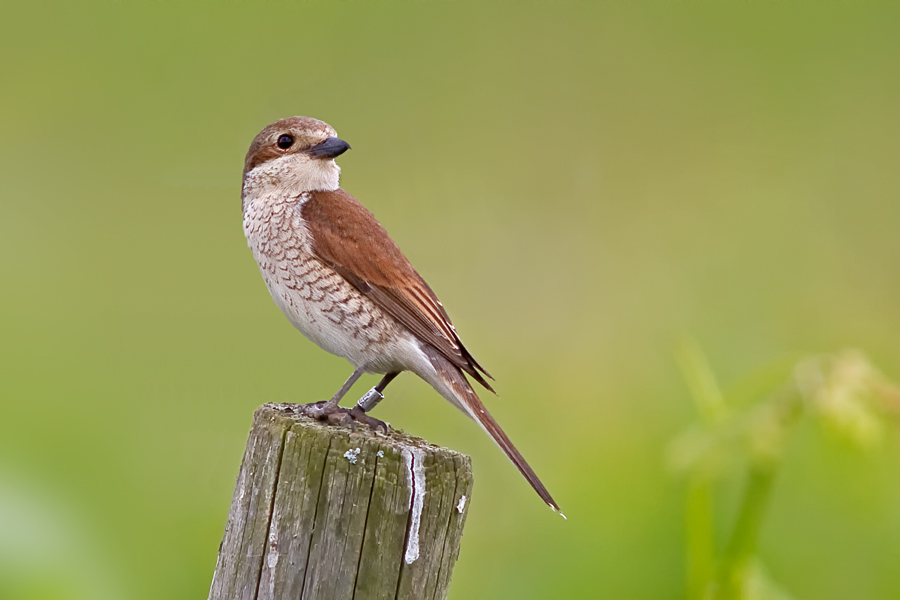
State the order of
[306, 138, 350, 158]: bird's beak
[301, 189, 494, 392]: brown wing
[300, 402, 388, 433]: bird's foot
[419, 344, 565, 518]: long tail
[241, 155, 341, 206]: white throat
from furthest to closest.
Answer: [241, 155, 341, 206]: white throat, [306, 138, 350, 158]: bird's beak, [301, 189, 494, 392]: brown wing, [419, 344, 565, 518]: long tail, [300, 402, 388, 433]: bird's foot

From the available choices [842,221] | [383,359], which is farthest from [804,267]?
[383,359]

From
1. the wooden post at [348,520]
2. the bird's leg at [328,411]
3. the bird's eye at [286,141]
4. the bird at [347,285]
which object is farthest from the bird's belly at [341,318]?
the wooden post at [348,520]

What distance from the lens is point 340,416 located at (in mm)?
2990

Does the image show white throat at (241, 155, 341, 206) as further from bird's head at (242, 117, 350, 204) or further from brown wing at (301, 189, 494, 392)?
brown wing at (301, 189, 494, 392)

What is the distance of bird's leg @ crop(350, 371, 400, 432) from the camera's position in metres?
2.99

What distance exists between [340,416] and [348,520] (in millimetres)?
586

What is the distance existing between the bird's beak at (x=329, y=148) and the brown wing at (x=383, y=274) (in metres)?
0.20

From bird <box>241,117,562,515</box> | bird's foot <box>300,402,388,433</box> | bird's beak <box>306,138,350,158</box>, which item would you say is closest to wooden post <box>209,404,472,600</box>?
bird's foot <box>300,402,388,433</box>

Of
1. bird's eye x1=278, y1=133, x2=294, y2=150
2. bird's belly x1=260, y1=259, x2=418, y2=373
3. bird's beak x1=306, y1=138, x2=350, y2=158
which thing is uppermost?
bird's eye x1=278, y1=133, x2=294, y2=150

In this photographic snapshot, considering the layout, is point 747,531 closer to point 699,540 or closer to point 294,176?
point 699,540

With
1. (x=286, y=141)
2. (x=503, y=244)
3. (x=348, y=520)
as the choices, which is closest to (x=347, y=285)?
(x=286, y=141)

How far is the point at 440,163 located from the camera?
817cm

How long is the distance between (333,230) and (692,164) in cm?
620

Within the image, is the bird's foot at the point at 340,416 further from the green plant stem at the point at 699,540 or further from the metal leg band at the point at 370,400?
the green plant stem at the point at 699,540
